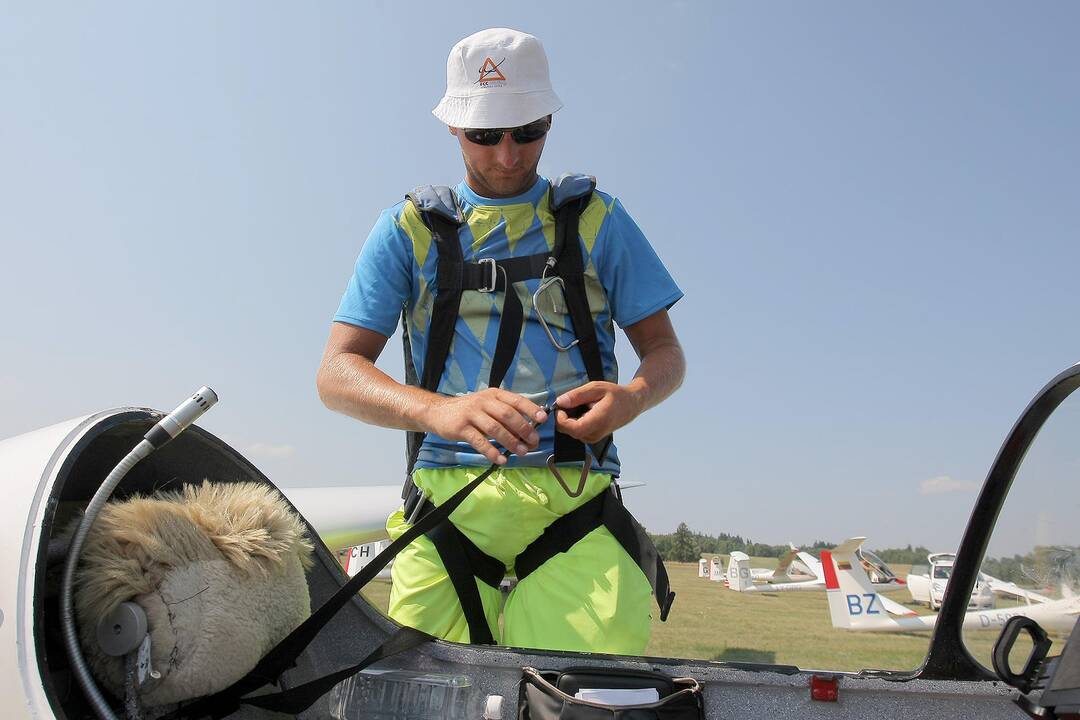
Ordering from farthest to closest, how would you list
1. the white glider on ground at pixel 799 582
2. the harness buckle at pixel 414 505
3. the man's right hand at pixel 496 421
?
the white glider on ground at pixel 799 582, the harness buckle at pixel 414 505, the man's right hand at pixel 496 421

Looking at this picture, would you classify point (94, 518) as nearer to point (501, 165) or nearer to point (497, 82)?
point (501, 165)

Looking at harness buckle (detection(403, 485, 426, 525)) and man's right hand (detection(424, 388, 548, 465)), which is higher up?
man's right hand (detection(424, 388, 548, 465))

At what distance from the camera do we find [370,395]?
7.31ft

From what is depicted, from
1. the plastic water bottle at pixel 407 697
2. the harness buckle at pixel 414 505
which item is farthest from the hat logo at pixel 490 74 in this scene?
the plastic water bottle at pixel 407 697

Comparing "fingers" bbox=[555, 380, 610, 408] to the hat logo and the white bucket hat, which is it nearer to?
the white bucket hat

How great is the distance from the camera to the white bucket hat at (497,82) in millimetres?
2340

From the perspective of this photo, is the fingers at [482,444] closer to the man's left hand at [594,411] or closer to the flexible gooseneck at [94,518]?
the man's left hand at [594,411]

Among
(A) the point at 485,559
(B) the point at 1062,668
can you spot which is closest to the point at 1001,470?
(B) the point at 1062,668

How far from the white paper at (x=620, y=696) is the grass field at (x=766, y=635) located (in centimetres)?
616

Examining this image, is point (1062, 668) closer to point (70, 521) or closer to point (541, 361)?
point (541, 361)

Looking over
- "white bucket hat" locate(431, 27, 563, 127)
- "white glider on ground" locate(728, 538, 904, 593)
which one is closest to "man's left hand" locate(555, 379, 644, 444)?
"white bucket hat" locate(431, 27, 563, 127)

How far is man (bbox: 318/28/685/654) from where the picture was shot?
2.08 meters

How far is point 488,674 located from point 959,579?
1.16 meters

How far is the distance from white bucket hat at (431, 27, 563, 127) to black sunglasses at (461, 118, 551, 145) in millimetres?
41
